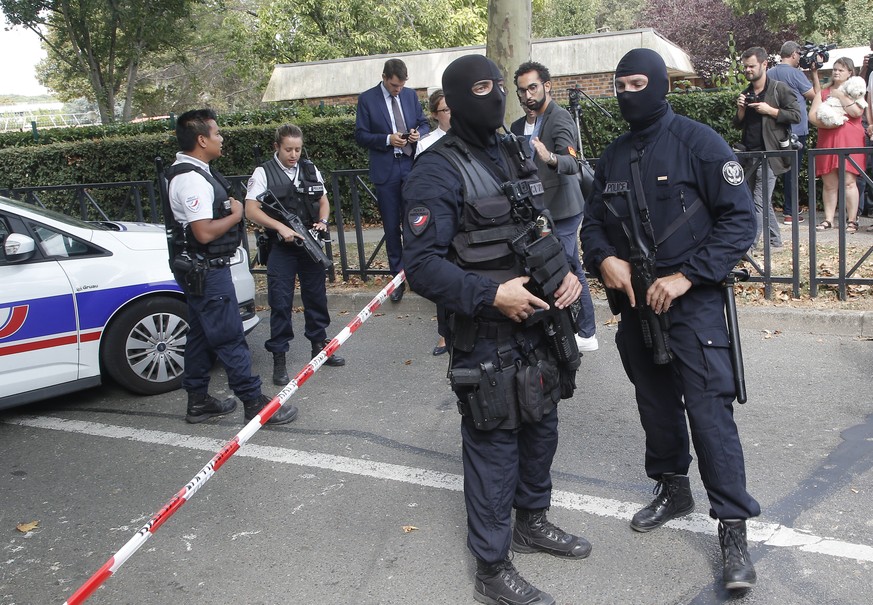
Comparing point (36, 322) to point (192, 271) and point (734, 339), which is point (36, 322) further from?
point (734, 339)

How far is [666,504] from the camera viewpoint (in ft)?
12.4

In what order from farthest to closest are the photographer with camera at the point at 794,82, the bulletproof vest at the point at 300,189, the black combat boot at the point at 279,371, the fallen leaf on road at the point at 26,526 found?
the photographer with camera at the point at 794,82, the black combat boot at the point at 279,371, the bulletproof vest at the point at 300,189, the fallen leaf on road at the point at 26,526

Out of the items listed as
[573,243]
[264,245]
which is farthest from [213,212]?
[573,243]

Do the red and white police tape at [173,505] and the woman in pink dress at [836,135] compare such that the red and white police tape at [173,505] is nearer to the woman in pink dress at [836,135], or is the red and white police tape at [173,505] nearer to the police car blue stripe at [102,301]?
the police car blue stripe at [102,301]

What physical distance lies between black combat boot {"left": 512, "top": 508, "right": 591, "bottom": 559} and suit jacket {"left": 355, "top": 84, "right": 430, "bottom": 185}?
14.9 ft

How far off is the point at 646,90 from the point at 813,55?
7.65m

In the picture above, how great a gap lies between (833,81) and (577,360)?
8071mm

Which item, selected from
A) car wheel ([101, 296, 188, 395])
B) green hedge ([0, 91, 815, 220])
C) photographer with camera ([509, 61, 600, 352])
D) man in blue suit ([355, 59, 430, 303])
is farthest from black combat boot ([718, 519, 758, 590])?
green hedge ([0, 91, 815, 220])

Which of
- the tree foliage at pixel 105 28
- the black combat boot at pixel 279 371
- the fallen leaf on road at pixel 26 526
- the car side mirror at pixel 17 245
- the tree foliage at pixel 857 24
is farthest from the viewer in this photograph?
the tree foliage at pixel 857 24

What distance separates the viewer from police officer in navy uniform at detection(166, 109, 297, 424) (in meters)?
5.11

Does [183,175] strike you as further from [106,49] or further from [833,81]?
[106,49]

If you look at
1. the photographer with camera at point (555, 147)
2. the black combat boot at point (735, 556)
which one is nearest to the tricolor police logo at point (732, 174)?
the black combat boot at point (735, 556)

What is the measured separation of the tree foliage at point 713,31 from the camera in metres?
34.1

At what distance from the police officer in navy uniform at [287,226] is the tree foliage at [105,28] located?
20435 millimetres
